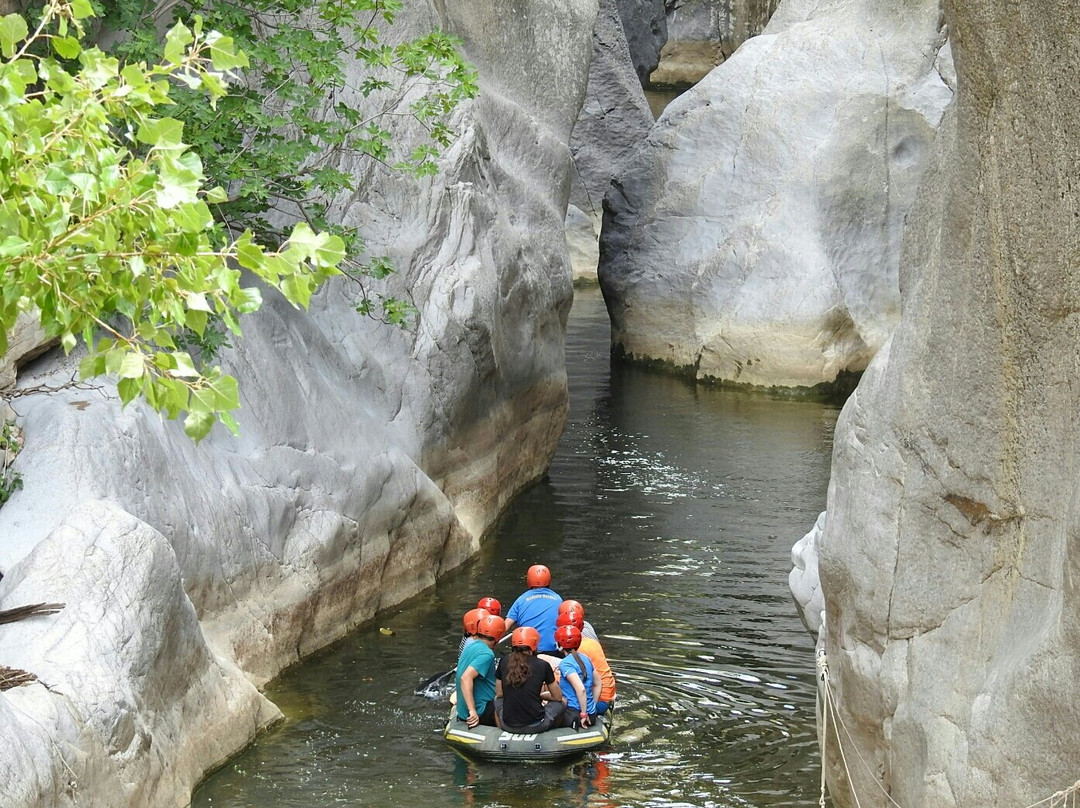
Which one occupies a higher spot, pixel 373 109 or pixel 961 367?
pixel 373 109

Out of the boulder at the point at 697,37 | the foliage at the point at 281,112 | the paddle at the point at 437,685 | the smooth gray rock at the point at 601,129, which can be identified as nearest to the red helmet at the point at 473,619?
the paddle at the point at 437,685

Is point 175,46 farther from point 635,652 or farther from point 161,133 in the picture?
point 635,652

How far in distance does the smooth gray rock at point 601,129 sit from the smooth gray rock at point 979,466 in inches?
1023

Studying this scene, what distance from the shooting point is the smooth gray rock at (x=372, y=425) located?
11.5 m

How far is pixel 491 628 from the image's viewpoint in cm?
1199

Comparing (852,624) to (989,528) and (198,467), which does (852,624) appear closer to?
(989,528)

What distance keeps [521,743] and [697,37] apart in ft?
150

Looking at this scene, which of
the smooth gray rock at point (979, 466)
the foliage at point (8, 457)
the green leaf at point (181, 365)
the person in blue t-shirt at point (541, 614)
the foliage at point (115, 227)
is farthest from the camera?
the person in blue t-shirt at point (541, 614)

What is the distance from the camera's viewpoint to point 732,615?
48.8ft

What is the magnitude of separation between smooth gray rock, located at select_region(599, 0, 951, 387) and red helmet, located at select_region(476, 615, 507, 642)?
1494 centimetres

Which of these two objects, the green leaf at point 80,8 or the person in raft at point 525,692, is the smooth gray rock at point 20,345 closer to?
the person in raft at point 525,692

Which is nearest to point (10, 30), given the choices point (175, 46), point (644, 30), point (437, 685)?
point (175, 46)

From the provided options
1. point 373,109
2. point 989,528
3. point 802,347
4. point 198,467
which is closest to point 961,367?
point 989,528

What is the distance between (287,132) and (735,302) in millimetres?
12434
